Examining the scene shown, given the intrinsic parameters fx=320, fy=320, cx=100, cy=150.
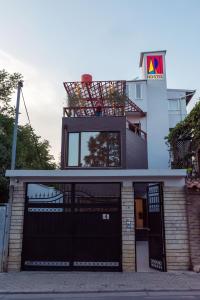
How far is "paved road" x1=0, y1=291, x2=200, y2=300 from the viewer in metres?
7.12

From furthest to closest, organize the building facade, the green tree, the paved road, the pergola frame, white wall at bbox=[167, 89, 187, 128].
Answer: white wall at bbox=[167, 89, 187, 128]
the green tree
the pergola frame
the building facade
the paved road

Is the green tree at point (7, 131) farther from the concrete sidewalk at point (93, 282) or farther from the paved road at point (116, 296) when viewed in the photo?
the paved road at point (116, 296)

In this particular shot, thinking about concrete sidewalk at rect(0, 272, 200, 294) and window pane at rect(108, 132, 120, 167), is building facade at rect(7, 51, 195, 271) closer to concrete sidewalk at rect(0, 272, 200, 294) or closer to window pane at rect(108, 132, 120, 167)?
concrete sidewalk at rect(0, 272, 200, 294)

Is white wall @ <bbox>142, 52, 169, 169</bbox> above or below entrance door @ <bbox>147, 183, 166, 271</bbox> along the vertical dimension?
above

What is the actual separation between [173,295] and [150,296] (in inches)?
21.5

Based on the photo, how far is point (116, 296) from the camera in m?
7.30

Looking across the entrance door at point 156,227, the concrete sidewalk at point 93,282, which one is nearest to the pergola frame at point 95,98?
the entrance door at point 156,227

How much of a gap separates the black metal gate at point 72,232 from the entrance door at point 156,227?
→ 50.3 inches

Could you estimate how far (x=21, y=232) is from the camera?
411 inches

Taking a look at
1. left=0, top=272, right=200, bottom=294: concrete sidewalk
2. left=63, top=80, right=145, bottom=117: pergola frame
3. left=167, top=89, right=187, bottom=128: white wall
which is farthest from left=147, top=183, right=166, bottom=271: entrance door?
left=167, top=89, right=187, bottom=128: white wall

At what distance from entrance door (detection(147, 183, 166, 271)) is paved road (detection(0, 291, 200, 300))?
107 inches

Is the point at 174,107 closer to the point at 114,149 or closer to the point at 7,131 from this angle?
the point at 114,149

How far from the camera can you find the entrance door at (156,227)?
406 inches

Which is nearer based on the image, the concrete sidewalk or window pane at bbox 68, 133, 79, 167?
the concrete sidewalk
